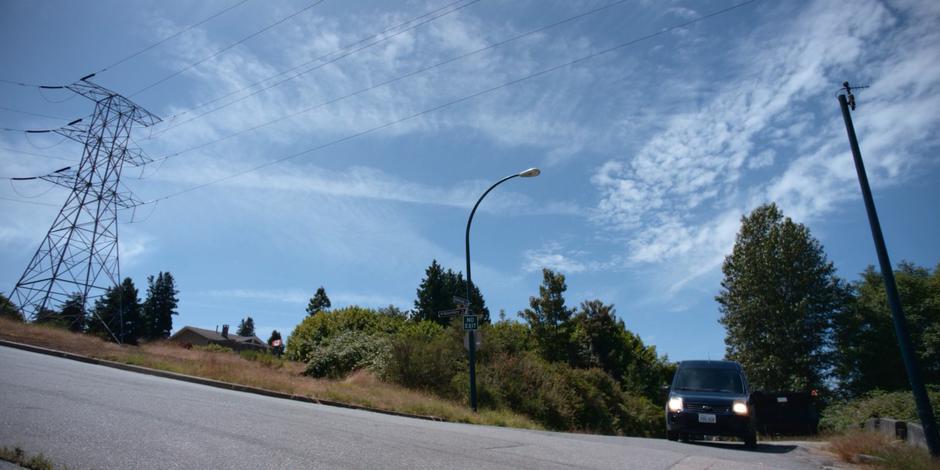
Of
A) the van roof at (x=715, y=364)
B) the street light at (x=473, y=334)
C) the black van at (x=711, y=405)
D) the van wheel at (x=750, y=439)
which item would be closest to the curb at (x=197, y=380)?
the street light at (x=473, y=334)

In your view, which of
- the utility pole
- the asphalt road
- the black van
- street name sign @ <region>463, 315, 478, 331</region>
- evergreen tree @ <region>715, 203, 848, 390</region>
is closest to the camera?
the asphalt road

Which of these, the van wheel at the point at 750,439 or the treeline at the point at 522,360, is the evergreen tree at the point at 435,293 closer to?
the treeline at the point at 522,360

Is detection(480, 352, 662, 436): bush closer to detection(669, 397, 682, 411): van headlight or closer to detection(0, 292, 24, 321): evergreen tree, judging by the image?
detection(669, 397, 682, 411): van headlight

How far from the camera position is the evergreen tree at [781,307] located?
37062 millimetres

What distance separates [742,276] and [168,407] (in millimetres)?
41365

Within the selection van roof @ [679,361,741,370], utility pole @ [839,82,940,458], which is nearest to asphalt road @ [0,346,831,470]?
utility pole @ [839,82,940,458]

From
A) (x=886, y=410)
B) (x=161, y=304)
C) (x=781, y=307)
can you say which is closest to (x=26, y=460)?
(x=886, y=410)

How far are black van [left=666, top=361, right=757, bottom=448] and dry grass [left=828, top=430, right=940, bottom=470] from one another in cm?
163

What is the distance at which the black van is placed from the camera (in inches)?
419

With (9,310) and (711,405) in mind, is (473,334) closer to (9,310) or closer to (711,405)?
(711,405)

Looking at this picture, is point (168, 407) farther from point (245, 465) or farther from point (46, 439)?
point (245, 465)

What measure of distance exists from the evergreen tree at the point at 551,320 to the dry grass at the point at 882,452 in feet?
92.6

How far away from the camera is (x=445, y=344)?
2088 cm

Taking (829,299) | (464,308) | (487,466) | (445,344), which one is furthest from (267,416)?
(829,299)
